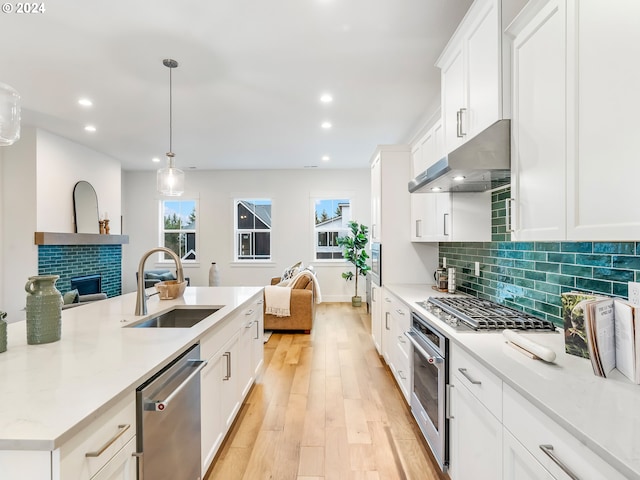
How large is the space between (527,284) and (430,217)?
3.65 ft

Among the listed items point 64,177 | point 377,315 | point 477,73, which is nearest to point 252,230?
point 64,177

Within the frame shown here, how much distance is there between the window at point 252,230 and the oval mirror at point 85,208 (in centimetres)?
253

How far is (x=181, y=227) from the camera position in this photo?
706 centimetres

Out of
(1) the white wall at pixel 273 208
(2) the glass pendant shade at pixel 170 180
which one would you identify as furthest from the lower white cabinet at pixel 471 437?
(1) the white wall at pixel 273 208

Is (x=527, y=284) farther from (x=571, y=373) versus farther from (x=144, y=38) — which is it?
(x=144, y=38)

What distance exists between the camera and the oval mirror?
510 cm

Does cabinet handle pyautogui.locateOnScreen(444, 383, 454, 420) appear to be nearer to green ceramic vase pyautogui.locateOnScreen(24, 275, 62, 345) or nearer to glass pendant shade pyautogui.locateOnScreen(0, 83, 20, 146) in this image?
green ceramic vase pyautogui.locateOnScreen(24, 275, 62, 345)

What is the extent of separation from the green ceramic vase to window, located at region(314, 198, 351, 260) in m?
5.63

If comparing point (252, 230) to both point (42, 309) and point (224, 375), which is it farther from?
point (42, 309)

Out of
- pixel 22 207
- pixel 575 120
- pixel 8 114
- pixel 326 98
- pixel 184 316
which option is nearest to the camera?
pixel 575 120

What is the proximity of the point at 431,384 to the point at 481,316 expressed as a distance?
0.49 meters

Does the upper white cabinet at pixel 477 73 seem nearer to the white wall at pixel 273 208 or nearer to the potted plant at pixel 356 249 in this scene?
the potted plant at pixel 356 249

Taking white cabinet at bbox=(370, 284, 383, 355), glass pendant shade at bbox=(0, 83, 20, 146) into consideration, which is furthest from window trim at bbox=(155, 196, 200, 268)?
glass pendant shade at bbox=(0, 83, 20, 146)

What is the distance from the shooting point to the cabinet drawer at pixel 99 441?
2.66ft
